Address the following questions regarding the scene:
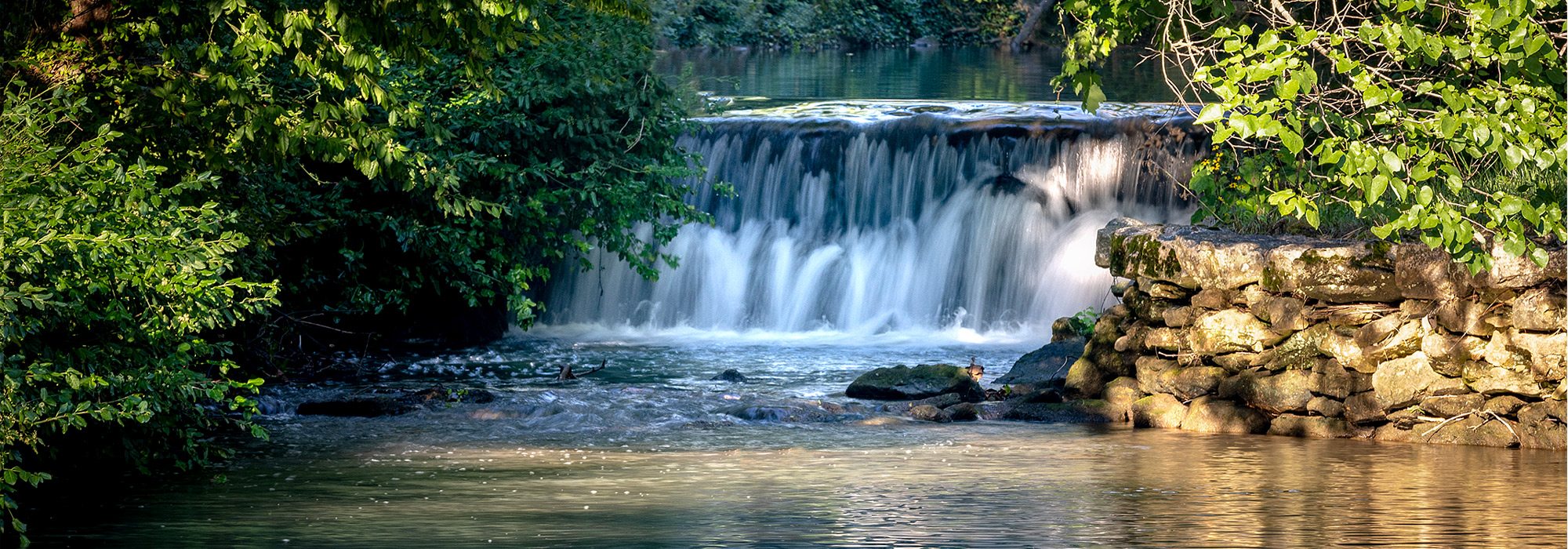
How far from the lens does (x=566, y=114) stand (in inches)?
577

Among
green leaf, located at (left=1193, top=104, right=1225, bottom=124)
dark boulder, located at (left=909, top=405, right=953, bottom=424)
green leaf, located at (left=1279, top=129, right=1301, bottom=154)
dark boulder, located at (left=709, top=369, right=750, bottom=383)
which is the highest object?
green leaf, located at (left=1193, top=104, right=1225, bottom=124)

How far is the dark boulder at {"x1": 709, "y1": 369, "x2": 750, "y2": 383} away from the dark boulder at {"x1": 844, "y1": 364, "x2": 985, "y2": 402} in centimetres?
128

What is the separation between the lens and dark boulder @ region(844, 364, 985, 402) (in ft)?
42.3

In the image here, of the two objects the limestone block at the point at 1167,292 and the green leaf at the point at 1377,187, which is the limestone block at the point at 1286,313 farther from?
the green leaf at the point at 1377,187

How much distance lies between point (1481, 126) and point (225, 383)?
18.6ft

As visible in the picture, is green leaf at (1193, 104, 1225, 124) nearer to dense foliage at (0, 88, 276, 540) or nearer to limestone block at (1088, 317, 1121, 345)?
dense foliage at (0, 88, 276, 540)

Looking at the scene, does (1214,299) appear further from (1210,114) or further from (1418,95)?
(1210,114)

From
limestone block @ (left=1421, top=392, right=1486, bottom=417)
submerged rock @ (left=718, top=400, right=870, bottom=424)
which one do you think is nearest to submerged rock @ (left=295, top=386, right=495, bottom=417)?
submerged rock @ (left=718, top=400, right=870, bottom=424)

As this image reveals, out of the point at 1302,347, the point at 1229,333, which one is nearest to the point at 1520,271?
the point at 1302,347

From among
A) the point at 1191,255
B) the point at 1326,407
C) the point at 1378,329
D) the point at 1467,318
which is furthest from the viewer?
the point at 1191,255

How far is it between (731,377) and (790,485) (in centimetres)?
494

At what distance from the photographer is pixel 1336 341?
11.1 metres

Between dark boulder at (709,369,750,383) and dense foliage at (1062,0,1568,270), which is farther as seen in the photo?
dark boulder at (709,369,750,383)

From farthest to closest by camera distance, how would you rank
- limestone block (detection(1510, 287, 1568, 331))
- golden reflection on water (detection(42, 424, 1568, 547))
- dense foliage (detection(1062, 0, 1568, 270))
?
1. limestone block (detection(1510, 287, 1568, 331))
2. golden reflection on water (detection(42, 424, 1568, 547))
3. dense foliage (detection(1062, 0, 1568, 270))
